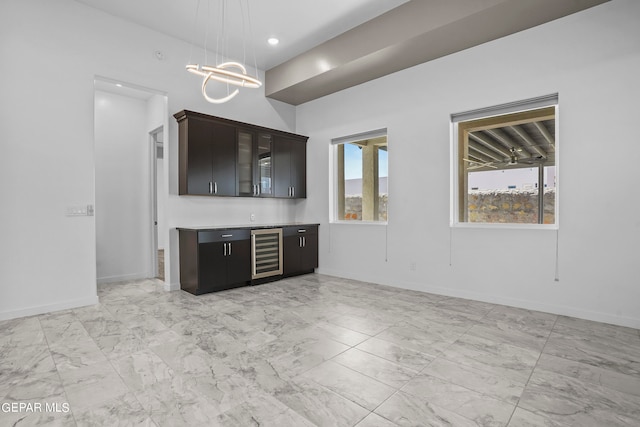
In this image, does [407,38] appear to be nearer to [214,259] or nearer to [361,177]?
[361,177]

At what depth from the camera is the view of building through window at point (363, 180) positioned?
5.12 m

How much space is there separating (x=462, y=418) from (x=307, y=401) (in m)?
0.83

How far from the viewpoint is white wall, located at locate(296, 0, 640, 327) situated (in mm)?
3123

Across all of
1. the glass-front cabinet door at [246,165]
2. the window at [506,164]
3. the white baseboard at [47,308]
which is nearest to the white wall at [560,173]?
the window at [506,164]

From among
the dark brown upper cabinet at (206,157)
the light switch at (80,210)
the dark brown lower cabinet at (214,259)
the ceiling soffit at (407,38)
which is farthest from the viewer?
the dark brown upper cabinet at (206,157)

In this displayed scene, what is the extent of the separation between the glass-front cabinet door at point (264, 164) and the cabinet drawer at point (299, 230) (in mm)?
667

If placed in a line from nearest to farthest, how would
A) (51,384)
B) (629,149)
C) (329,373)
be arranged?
1. (51,384)
2. (329,373)
3. (629,149)

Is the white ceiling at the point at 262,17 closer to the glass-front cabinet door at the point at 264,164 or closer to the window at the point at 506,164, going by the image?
the glass-front cabinet door at the point at 264,164

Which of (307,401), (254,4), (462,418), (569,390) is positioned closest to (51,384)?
(307,401)

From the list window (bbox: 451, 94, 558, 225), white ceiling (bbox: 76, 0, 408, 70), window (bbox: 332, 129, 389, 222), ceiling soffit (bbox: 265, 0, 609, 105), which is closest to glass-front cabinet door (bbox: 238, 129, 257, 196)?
ceiling soffit (bbox: 265, 0, 609, 105)

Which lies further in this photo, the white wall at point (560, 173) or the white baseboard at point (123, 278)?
the white baseboard at point (123, 278)

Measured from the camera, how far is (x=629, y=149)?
Result: 122 inches

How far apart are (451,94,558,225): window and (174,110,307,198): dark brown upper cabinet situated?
2640 millimetres

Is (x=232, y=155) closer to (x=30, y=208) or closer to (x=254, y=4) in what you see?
Result: (x=254, y=4)
